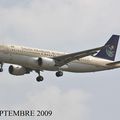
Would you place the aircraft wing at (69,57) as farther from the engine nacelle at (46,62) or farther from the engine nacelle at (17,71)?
the engine nacelle at (17,71)

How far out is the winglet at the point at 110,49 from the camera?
9194cm

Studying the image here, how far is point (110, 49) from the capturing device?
9425 cm

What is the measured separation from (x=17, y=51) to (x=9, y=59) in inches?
66.7

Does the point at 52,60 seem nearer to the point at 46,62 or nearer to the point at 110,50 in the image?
the point at 46,62

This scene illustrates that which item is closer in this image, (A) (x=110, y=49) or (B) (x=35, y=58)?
(B) (x=35, y=58)

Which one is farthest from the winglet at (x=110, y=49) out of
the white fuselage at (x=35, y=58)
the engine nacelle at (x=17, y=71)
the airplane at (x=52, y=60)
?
the engine nacelle at (x=17, y=71)

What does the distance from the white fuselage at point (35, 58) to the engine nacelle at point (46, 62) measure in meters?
0.48

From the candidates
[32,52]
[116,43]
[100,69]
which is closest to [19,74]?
[32,52]

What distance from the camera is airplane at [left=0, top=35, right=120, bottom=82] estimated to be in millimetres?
76750

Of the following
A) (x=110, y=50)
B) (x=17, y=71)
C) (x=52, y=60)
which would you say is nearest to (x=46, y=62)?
(x=52, y=60)

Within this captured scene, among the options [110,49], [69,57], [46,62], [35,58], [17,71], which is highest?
[35,58]

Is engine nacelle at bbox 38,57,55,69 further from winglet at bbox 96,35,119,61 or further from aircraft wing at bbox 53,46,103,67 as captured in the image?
winglet at bbox 96,35,119,61

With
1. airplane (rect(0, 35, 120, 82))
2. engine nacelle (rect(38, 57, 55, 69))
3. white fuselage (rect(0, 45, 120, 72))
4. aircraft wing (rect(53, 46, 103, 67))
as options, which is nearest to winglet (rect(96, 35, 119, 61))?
airplane (rect(0, 35, 120, 82))

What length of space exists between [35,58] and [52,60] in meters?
2.59
